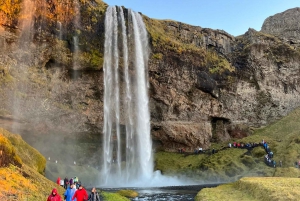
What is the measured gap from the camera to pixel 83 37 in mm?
44375

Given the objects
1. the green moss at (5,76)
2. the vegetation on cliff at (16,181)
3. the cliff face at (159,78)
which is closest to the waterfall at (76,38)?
the cliff face at (159,78)

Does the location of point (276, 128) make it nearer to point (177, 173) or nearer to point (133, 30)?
Result: point (177, 173)

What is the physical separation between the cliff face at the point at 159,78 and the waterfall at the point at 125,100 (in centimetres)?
163

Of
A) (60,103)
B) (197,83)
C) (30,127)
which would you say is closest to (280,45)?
(197,83)

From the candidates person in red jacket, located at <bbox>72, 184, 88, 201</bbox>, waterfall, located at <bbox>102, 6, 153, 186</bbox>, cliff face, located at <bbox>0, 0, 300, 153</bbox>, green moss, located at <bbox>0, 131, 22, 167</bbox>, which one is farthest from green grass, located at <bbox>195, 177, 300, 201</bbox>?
cliff face, located at <bbox>0, 0, 300, 153</bbox>

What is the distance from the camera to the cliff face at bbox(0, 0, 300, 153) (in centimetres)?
4053

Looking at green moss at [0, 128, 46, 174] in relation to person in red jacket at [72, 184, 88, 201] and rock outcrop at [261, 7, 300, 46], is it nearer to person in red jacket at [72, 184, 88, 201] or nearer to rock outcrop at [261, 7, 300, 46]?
person in red jacket at [72, 184, 88, 201]

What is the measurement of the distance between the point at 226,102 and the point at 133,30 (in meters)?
24.4

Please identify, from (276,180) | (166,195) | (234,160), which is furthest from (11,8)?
(276,180)

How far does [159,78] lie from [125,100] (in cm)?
745

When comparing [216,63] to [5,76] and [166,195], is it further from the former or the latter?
[5,76]

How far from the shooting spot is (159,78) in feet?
164

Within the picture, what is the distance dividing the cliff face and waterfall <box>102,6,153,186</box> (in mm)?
1626

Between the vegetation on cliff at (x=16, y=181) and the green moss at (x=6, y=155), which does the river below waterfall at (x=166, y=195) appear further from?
the green moss at (x=6, y=155)
